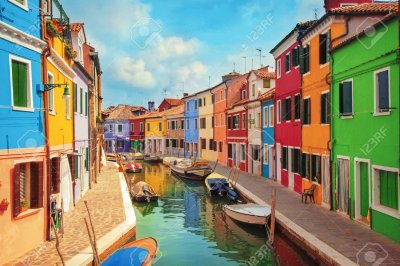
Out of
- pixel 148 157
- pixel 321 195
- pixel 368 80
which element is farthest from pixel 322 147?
pixel 148 157

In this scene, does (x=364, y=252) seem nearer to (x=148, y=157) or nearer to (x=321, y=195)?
(x=321, y=195)

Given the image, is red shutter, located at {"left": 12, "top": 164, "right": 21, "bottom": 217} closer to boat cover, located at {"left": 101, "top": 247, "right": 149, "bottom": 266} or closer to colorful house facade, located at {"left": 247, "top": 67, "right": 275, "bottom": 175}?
boat cover, located at {"left": 101, "top": 247, "right": 149, "bottom": 266}

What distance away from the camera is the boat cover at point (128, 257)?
10.5 metres

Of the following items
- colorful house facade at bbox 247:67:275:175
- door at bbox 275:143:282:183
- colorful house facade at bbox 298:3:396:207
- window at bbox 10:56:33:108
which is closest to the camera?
window at bbox 10:56:33:108

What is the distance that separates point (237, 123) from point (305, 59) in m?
17.0

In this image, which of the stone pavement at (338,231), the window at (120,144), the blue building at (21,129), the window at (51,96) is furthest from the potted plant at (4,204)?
the window at (120,144)

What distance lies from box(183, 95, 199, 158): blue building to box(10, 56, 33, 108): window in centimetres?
3902

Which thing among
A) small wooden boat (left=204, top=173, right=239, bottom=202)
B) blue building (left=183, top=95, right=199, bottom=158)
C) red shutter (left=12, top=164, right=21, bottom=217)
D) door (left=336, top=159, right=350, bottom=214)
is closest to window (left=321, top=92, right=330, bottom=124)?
door (left=336, top=159, right=350, bottom=214)

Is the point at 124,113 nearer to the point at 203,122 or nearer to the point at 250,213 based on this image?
the point at 203,122

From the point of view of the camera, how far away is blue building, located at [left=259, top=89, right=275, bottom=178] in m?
28.1

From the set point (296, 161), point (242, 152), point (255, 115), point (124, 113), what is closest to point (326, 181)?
point (296, 161)

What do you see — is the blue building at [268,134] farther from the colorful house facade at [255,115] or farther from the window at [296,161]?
the window at [296,161]

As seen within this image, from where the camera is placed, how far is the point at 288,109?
24109 millimetres

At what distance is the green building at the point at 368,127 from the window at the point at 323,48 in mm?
1050
